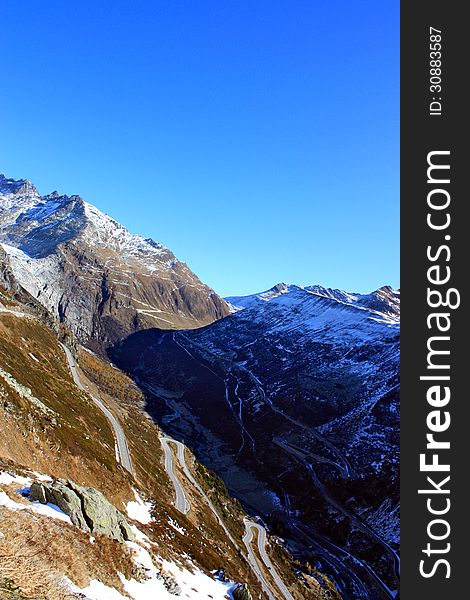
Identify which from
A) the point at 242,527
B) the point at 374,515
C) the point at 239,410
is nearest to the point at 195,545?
the point at 242,527

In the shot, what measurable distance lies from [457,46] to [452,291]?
10207 mm

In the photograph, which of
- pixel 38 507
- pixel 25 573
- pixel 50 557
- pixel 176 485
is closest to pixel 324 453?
pixel 176 485

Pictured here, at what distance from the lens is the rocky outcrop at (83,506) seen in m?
21.8

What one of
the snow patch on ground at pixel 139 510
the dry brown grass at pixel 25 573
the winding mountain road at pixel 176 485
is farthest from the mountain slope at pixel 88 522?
the winding mountain road at pixel 176 485

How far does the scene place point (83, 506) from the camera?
76.7 ft

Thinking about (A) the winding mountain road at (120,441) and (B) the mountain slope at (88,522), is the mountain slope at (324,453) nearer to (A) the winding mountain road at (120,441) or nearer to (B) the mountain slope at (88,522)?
(B) the mountain slope at (88,522)

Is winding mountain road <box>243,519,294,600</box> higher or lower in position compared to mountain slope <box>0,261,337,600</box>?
lower

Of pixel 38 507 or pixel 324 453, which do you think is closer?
pixel 38 507

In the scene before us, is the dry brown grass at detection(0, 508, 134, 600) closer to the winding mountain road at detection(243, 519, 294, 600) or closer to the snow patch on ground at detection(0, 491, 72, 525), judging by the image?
the snow patch on ground at detection(0, 491, 72, 525)

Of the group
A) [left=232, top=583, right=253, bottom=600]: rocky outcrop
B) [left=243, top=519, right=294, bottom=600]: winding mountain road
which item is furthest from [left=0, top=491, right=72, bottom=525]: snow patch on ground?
[left=243, top=519, right=294, bottom=600]: winding mountain road

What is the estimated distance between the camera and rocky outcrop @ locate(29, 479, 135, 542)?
2180 centimetres

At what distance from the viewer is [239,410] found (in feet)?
596

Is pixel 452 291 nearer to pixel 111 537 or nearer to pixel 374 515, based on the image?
pixel 111 537

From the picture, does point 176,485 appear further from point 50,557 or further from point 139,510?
point 50,557
